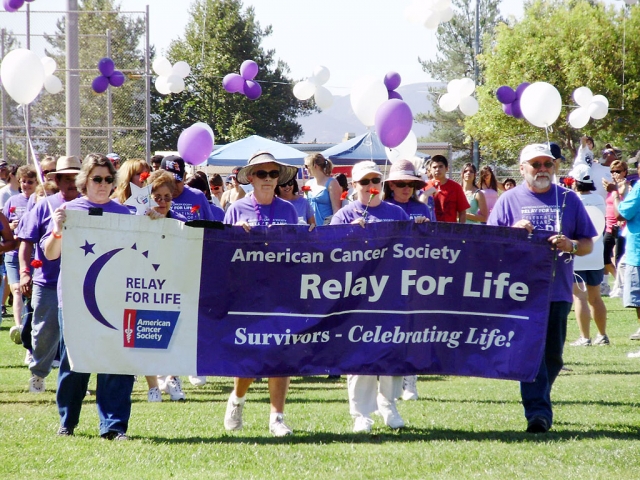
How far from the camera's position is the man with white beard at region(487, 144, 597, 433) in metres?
6.78

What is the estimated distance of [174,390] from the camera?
345 inches

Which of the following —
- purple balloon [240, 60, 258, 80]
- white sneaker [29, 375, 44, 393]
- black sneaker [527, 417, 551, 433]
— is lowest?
white sneaker [29, 375, 44, 393]

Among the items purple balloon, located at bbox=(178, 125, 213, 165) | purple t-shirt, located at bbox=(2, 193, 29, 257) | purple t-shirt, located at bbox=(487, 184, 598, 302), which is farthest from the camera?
purple t-shirt, located at bbox=(2, 193, 29, 257)

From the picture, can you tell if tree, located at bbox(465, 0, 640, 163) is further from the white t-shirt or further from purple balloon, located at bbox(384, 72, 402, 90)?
the white t-shirt

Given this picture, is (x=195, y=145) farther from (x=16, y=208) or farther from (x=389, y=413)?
(x=389, y=413)

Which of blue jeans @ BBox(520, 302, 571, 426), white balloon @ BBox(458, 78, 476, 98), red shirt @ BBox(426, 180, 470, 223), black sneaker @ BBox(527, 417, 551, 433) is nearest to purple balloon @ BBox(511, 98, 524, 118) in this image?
white balloon @ BBox(458, 78, 476, 98)

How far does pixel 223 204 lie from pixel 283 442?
8.65 meters

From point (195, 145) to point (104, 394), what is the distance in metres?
4.36

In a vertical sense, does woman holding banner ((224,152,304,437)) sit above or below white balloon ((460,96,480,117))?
below

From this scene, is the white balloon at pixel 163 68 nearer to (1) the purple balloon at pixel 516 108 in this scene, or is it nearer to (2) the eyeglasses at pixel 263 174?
(1) the purple balloon at pixel 516 108

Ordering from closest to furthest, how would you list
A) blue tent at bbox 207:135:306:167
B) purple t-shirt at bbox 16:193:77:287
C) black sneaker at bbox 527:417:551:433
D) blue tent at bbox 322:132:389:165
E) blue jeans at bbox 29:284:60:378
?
black sneaker at bbox 527:417:551:433 < purple t-shirt at bbox 16:193:77:287 < blue jeans at bbox 29:284:60:378 < blue tent at bbox 207:135:306:167 < blue tent at bbox 322:132:389:165

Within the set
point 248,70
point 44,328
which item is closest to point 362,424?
point 44,328

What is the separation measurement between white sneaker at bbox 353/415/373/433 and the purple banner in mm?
544

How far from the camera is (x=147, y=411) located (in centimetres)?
802
